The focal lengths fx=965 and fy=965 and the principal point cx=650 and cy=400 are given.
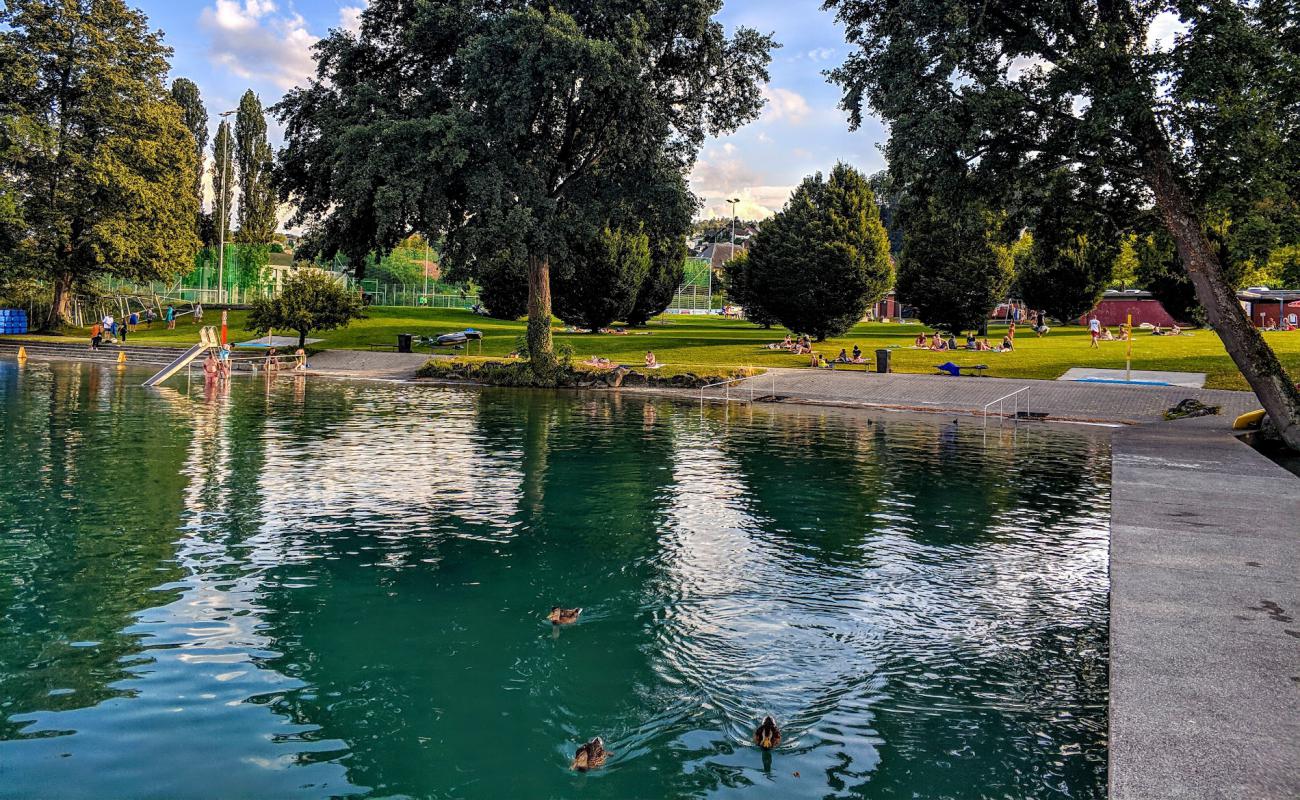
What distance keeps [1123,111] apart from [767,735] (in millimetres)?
20241

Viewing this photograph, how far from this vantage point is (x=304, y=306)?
52188mm

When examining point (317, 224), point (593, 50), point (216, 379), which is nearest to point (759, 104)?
point (593, 50)

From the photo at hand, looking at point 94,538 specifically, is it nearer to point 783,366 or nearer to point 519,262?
point 519,262

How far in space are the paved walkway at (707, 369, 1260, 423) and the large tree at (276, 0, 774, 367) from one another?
414 inches

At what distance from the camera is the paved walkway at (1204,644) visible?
5051 millimetres

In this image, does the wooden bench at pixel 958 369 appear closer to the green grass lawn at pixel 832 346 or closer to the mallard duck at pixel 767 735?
the green grass lawn at pixel 832 346

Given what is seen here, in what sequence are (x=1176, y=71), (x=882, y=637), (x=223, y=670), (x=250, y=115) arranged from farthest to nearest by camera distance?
1. (x=250, y=115)
2. (x=1176, y=71)
3. (x=882, y=637)
4. (x=223, y=670)

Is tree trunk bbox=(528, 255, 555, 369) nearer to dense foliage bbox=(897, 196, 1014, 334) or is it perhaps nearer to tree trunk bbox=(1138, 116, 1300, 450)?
dense foliage bbox=(897, 196, 1014, 334)

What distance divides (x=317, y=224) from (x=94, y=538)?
1260 inches

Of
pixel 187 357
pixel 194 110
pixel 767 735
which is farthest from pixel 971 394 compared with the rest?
pixel 194 110

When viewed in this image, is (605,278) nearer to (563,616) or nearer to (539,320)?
(539,320)

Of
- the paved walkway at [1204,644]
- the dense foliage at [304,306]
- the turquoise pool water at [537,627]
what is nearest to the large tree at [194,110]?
the dense foliage at [304,306]

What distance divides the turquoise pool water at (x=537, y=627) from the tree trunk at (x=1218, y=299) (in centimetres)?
683

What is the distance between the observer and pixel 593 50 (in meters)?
33.9
